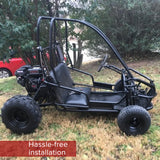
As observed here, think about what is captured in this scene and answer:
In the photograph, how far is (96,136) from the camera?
2.58 meters

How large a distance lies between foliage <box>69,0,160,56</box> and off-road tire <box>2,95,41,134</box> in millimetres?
4597

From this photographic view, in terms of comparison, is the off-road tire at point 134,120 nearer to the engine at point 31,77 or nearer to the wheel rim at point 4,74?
the engine at point 31,77

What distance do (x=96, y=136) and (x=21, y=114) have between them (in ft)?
3.77

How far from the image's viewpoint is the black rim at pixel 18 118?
263cm

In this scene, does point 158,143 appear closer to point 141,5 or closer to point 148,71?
Answer: point 148,71

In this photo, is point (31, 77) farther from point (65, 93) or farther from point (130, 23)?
point (130, 23)

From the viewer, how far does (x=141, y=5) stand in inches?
242

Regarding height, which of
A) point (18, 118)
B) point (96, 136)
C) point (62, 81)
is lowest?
point (96, 136)

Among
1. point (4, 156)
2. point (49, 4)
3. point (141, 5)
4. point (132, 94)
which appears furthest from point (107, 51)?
point (4, 156)

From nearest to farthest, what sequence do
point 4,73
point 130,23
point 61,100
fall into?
point 61,100 → point 130,23 → point 4,73

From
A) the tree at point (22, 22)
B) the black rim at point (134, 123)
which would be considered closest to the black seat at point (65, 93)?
the black rim at point (134, 123)

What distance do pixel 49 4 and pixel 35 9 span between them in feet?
1.65

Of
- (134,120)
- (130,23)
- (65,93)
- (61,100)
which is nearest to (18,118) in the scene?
(61,100)

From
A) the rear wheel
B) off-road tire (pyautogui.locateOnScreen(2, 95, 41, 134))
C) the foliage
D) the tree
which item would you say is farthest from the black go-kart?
the rear wheel
